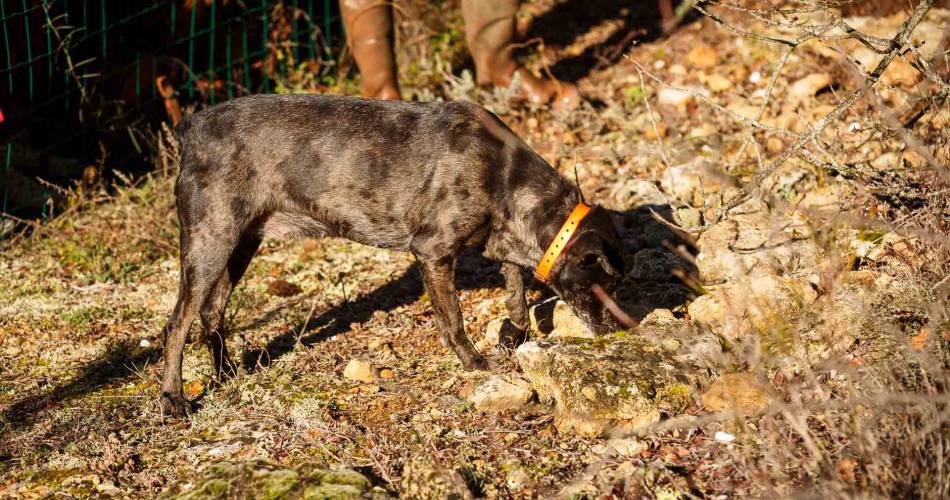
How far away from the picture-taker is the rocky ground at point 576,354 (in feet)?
13.1

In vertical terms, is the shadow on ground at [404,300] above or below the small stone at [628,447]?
below

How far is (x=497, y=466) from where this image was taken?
434 cm

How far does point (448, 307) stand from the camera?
17.7ft

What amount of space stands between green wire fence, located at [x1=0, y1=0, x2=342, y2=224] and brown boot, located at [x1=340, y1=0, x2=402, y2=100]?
86cm

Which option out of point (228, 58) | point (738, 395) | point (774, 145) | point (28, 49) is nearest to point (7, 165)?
point (28, 49)

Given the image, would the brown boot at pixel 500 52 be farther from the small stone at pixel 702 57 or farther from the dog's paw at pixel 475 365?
the dog's paw at pixel 475 365

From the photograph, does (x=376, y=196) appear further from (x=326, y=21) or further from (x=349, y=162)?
(x=326, y=21)

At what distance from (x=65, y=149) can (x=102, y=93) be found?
1.80ft

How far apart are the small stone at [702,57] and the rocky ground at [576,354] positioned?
38.8 inches

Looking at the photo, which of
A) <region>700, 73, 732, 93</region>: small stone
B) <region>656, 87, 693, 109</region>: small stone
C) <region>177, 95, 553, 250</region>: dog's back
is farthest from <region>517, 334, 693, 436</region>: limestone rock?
<region>700, 73, 732, 93</region>: small stone

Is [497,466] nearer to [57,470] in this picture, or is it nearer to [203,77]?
[57,470]

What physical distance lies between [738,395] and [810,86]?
4197mm

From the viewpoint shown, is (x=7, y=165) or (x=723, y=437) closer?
(x=723, y=437)

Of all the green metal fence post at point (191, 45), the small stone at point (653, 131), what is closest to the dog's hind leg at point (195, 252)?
the green metal fence post at point (191, 45)
